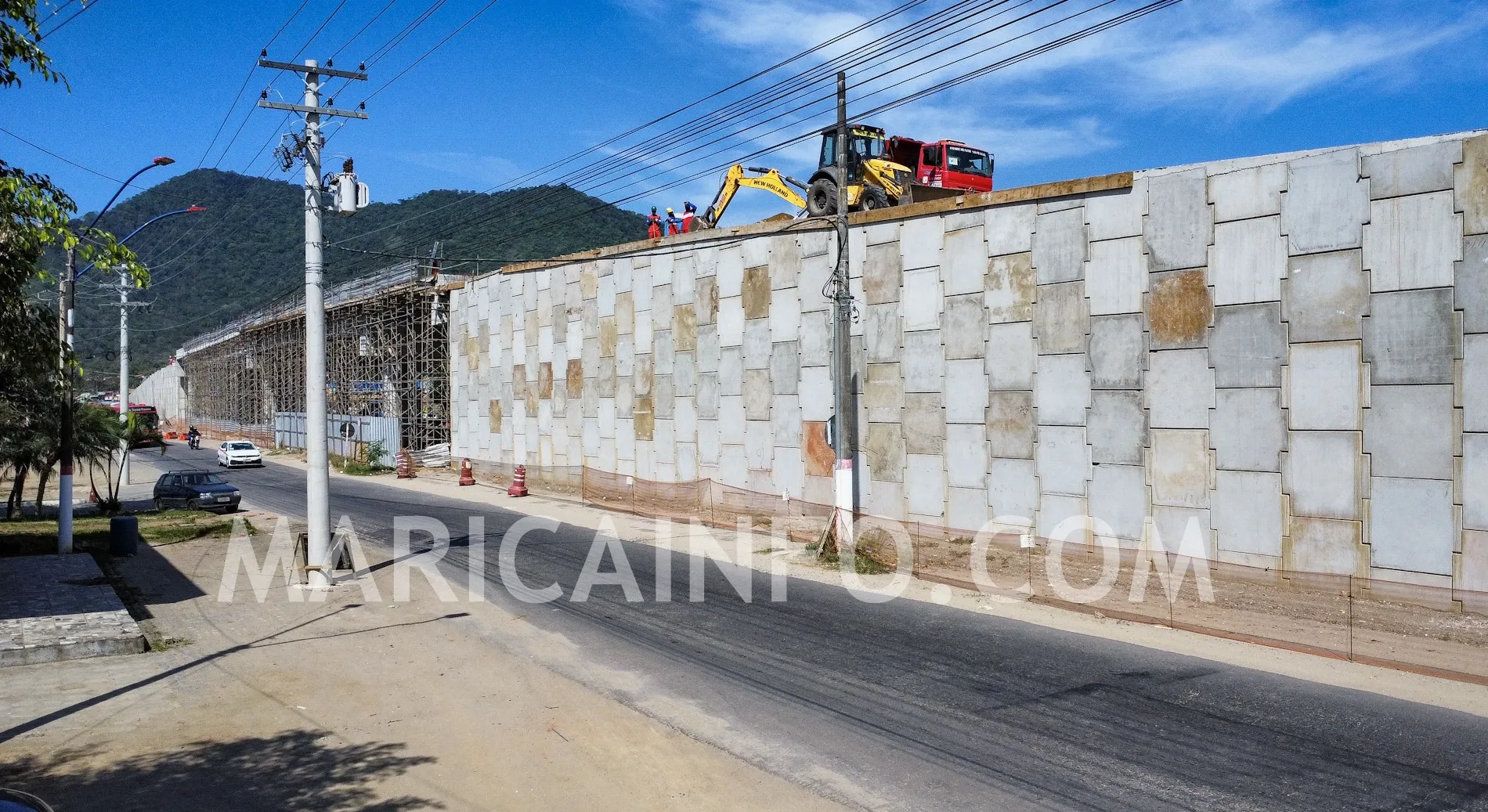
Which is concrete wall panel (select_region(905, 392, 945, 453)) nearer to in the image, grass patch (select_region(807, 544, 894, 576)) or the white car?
grass patch (select_region(807, 544, 894, 576))

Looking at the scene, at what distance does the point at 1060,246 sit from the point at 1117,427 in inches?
135

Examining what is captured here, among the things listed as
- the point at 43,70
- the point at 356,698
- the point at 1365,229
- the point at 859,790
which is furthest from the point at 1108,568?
the point at 43,70

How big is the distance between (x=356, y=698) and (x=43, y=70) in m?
6.34

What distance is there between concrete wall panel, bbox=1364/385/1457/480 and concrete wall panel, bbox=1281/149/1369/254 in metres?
2.23

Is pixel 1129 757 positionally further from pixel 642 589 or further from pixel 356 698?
pixel 642 589

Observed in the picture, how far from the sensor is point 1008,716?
905 centimetres

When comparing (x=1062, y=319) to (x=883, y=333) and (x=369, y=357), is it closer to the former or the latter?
(x=883, y=333)

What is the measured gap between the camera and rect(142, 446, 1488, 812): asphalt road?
289 inches

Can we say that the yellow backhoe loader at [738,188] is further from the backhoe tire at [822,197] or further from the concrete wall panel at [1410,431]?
the concrete wall panel at [1410,431]

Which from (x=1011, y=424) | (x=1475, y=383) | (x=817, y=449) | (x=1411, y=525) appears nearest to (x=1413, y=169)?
(x=1475, y=383)

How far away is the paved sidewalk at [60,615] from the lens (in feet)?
37.1

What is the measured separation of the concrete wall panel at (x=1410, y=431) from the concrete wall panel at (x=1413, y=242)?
147cm

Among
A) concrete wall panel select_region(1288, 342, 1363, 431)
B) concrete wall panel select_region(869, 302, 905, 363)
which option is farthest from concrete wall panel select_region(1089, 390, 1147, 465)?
concrete wall panel select_region(869, 302, 905, 363)

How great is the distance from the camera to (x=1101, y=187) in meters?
16.8
